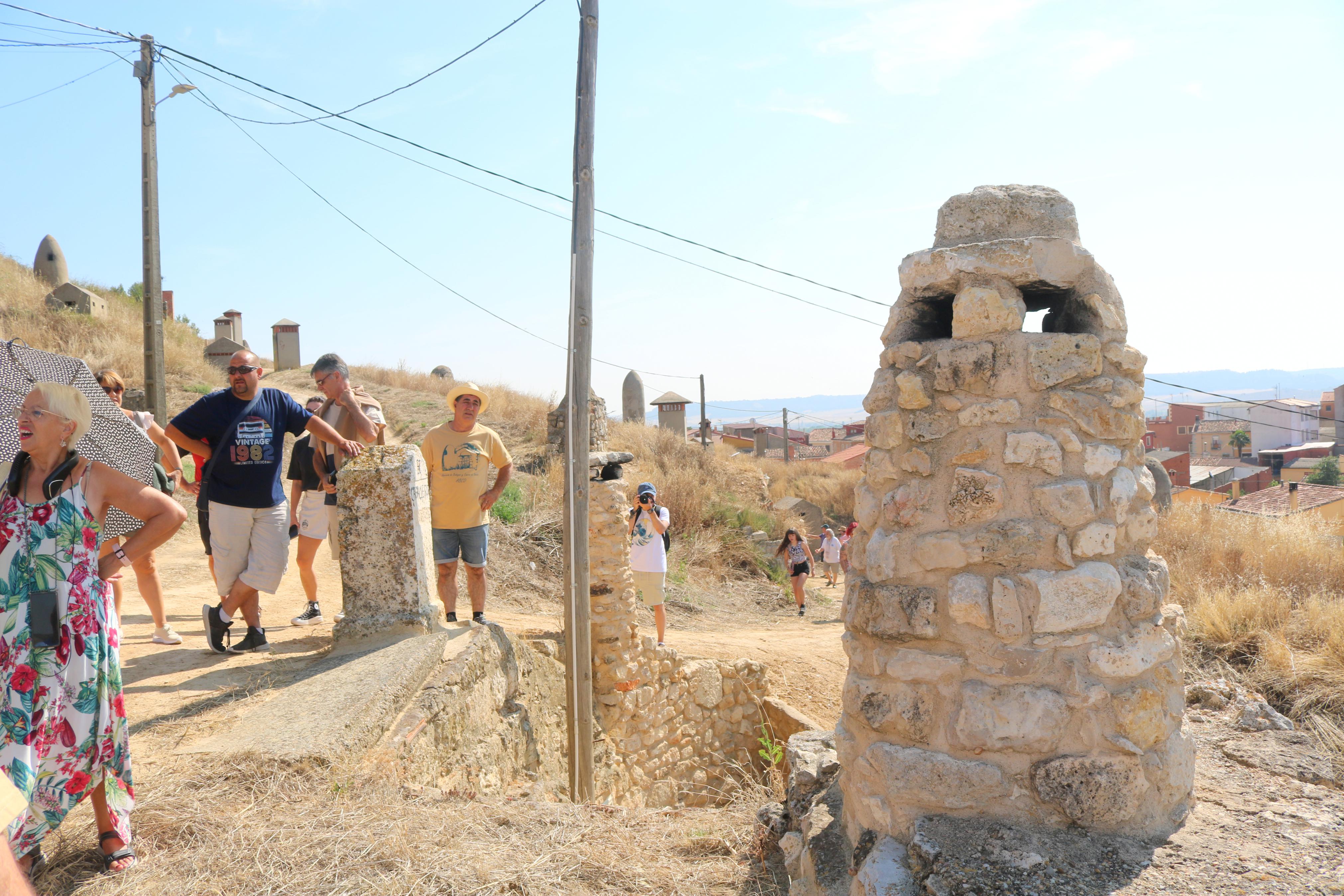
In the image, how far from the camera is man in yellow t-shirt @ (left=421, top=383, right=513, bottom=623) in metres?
5.44

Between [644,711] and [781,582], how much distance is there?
7.42 meters

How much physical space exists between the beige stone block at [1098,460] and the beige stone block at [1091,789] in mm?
942

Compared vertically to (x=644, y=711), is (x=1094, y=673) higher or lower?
higher

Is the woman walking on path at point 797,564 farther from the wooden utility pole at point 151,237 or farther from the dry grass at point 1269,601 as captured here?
the wooden utility pole at point 151,237

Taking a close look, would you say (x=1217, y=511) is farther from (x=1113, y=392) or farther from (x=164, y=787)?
(x=164, y=787)

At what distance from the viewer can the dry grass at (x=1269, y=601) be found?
506 cm

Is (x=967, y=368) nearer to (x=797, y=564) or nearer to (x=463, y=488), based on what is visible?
(x=463, y=488)

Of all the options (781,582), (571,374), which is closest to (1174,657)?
(571,374)

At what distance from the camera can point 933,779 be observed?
2658 mm

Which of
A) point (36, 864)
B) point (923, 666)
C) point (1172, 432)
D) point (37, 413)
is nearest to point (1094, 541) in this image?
point (923, 666)

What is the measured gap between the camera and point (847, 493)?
24000 mm

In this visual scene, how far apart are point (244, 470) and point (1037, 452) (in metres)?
4.18

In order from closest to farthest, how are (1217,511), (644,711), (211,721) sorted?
(211,721)
(644,711)
(1217,511)

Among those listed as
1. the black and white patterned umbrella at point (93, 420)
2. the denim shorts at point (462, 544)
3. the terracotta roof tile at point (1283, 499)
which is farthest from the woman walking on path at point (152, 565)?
the terracotta roof tile at point (1283, 499)
